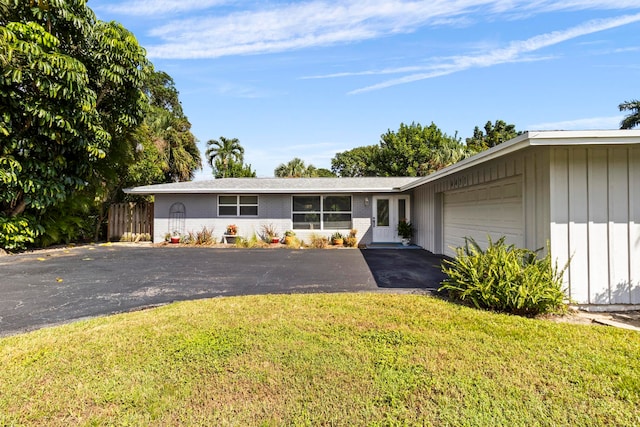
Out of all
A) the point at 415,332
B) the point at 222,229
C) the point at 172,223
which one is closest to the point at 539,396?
the point at 415,332

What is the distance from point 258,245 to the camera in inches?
543

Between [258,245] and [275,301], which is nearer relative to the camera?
[275,301]

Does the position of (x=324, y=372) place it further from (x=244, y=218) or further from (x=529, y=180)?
(x=244, y=218)

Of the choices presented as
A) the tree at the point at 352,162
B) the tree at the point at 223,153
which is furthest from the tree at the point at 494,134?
the tree at the point at 223,153

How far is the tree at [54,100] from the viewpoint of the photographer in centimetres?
934

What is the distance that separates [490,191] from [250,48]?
8592 mm

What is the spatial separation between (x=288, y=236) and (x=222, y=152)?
23.0 m

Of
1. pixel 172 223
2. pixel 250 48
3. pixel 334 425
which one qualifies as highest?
pixel 250 48

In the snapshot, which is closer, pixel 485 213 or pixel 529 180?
pixel 529 180

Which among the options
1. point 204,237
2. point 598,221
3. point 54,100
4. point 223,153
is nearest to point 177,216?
point 204,237

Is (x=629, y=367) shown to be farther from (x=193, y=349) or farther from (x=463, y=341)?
(x=193, y=349)

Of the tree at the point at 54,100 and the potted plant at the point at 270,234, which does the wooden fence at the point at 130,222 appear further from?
the potted plant at the point at 270,234

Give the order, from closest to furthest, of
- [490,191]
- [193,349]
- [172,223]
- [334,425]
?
1. [334,425]
2. [193,349]
3. [490,191]
4. [172,223]

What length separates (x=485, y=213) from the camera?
738cm
